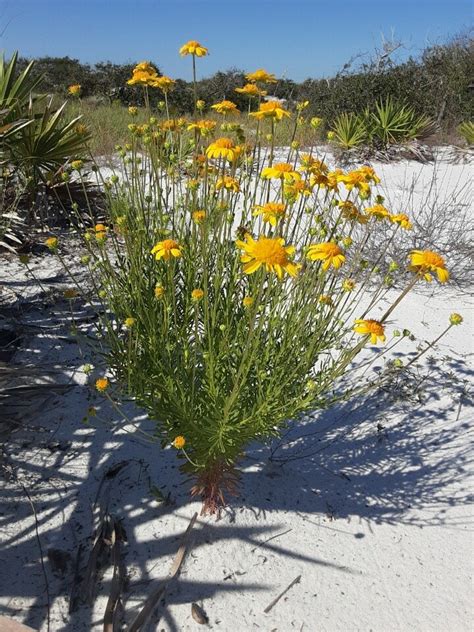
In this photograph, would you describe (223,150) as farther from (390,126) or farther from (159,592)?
(390,126)

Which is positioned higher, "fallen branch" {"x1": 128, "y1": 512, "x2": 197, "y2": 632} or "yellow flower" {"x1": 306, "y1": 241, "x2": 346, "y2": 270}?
"yellow flower" {"x1": 306, "y1": 241, "x2": 346, "y2": 270}

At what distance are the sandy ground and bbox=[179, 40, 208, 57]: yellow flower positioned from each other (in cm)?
168

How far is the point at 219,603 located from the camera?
1.79 meters

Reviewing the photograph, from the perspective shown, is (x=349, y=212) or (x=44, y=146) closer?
(x=349, y=212)

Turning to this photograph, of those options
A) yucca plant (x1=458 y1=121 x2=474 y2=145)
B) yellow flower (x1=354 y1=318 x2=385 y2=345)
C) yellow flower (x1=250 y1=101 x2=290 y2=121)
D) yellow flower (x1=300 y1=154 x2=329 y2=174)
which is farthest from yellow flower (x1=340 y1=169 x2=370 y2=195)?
yucca plant (x1=458 y1=121 x2=474 y2=145)

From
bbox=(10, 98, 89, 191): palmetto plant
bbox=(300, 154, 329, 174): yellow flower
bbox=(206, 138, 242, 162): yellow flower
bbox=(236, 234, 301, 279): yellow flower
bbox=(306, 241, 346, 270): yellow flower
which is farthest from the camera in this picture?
bbox=(10, 98, 89, 191): palmetto plant

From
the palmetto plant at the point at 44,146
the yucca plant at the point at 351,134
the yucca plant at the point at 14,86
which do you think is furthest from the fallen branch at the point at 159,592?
the yucca plant at the point at 351,134

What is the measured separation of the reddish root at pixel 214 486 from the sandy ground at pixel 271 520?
0.22ft

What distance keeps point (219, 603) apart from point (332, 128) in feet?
33.7

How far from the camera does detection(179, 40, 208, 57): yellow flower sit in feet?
6.47

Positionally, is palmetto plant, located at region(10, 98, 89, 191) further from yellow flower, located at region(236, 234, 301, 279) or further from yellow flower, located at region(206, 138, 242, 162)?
yellow flower, located at region(236, 234, 301, 279)

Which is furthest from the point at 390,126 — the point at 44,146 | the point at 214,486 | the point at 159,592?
the point at 159,592

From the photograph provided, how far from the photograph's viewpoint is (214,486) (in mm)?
2068

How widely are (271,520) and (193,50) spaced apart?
1983 millimetres
